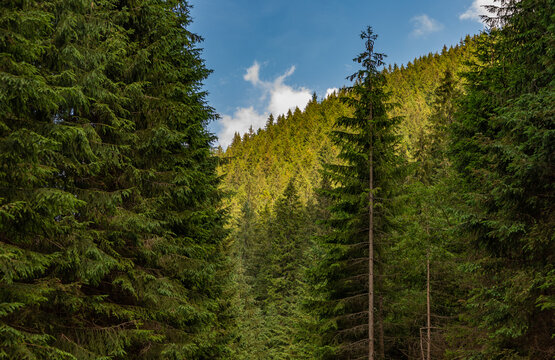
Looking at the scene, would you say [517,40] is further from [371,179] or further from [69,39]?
[69,39]

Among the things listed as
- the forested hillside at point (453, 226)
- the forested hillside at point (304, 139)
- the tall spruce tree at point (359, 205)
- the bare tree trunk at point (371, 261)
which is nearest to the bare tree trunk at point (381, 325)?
the forested hillside at point (453, 226)

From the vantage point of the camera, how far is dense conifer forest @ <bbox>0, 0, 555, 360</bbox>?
522 centimetres

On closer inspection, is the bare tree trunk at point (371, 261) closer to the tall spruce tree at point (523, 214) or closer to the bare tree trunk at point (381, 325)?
the bare tree trunk at point (381, 325)

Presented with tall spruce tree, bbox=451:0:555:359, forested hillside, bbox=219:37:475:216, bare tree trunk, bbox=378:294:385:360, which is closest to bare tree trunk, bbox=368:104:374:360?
bare tree trunk, bbox=378:294:385:360

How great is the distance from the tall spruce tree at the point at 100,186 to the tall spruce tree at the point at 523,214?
6.65 metres

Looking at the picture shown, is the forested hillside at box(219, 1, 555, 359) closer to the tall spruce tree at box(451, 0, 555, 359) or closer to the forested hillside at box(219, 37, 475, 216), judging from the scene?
the tall spruce tree at box(451, 0, 555, 359)

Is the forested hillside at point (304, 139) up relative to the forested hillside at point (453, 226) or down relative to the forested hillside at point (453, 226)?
up

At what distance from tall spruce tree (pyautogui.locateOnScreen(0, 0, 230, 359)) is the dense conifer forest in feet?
0.14

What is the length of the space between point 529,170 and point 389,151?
571 cm

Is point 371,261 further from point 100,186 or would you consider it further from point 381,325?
point 100,186

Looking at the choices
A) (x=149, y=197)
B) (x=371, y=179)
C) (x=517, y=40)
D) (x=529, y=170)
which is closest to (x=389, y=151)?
(x=371, y=179)

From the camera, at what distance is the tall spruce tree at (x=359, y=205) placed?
11.8 metres

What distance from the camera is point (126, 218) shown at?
290 inches

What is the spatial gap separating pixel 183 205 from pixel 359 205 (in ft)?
19.8
